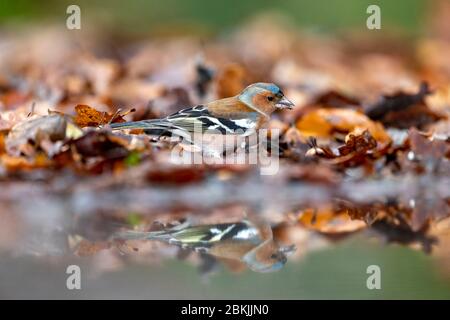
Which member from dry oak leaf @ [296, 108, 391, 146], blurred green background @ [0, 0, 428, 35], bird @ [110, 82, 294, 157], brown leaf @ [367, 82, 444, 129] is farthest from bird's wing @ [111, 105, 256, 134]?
blurred green background @ [0, 0, 428, 35]

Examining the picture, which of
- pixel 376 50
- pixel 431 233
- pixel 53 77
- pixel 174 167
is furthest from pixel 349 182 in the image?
pixel 376 50

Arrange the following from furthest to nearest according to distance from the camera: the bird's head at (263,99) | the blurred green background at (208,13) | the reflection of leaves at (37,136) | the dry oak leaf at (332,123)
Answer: the blurred green background at (208,13), the dry oak leaf at (332,123), the bird's head at (263,99), the reflection of leaves at (37,136)

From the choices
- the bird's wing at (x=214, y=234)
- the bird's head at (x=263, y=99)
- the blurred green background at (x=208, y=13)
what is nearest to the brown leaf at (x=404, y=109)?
the bird's head at (x=263, y=99)

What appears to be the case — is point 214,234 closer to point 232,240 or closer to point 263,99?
point 232,240

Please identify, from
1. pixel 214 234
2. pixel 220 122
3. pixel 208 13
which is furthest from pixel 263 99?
pixel 208 13

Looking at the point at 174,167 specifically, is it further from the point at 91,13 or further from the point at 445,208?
the point at 91,13

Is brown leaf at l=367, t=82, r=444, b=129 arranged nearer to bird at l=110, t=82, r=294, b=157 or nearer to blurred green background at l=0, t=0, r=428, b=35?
bird at l=110, t=82, r=294, b=157

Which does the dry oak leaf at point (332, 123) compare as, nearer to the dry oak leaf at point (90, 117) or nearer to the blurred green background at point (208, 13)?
the dry oak leaf at point (90, 117)
